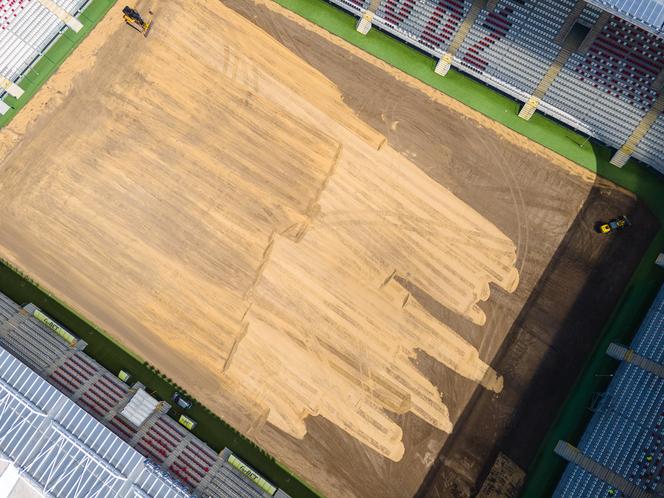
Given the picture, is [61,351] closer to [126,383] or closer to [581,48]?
[126,383]

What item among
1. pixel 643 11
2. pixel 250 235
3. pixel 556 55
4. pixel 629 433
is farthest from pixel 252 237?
pixel 629 433

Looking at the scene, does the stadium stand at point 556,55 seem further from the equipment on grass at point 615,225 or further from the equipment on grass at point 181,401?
the equipment on grass at point 181,401

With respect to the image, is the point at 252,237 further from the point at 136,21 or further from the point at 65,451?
the point at 136,21

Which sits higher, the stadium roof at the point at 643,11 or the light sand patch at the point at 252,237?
the stadium roof at the point at 643,11

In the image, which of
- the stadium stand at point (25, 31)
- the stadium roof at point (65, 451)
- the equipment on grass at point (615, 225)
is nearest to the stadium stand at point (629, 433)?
the equipment on grass at point (615, 225)

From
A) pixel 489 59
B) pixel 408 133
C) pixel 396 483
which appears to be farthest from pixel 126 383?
pixel 489 59

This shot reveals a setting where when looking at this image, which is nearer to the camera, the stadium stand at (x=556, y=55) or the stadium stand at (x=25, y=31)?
the stadium stand at (x=556, y=55)
